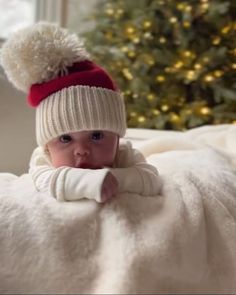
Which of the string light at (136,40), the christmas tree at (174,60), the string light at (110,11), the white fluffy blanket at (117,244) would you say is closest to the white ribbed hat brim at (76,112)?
the white fluffy blanket at (117,244)

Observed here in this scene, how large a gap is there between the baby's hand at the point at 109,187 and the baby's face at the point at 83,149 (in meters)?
0.09

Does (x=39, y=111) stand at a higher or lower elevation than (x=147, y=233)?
higher

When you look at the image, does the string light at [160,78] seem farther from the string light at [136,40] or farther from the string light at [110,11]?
the string light at [110,11]

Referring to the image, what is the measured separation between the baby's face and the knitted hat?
0.06 ft

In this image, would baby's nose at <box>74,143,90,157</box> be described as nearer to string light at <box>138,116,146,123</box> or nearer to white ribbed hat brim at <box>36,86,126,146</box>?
white ribbed hat brim at <box>36,86,126,146</box>

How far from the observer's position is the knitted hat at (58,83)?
2.97 ft

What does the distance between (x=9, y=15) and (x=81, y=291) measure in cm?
237

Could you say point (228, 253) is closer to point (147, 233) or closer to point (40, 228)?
point (147, 233)

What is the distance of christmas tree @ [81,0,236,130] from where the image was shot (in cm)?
263

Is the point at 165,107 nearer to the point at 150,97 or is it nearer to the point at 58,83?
the point at 150,97

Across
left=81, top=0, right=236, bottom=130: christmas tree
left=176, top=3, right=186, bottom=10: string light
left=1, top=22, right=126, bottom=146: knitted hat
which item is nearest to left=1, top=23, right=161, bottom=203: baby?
left=1, top=22, right=126, bottom=146: knitted hat

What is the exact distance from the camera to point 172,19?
8.73 ft

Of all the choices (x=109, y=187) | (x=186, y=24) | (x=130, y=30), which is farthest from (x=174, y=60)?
(x=109, y=187)

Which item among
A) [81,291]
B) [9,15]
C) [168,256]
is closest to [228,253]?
[168,256]
